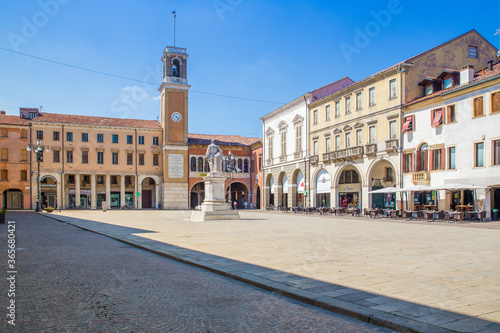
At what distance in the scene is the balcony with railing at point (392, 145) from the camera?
106 feet

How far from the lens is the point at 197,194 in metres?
63.2

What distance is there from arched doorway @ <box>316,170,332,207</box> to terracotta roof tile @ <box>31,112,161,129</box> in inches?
1137

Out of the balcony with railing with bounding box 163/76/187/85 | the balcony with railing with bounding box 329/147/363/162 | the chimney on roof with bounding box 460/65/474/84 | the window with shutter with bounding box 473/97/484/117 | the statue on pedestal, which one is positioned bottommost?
the statue on pedestal

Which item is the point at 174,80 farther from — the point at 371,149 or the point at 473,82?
the point at 473,82

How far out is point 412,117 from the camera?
102ft

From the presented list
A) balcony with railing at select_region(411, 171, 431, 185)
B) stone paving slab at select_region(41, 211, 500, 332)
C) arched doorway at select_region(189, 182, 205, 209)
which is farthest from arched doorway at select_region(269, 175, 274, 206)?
stone paving slab at select_region(41, 211, 500, 332)

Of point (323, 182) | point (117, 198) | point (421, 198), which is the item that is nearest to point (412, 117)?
point (421, 198)

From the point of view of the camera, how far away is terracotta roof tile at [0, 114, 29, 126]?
54.9 m

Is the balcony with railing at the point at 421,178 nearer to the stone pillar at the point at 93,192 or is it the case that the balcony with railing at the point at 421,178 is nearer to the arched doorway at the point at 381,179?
the arched doorway at the point at 381,179

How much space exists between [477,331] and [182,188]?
188ft

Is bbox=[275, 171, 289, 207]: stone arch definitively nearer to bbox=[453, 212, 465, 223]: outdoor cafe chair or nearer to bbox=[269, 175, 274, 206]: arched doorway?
bbox=[269, 175, 274, 206]: arched doorway

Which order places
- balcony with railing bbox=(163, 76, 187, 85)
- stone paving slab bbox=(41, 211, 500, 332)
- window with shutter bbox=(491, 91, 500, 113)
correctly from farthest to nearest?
balcony with railing bbox=(163, 76, 187, 85) → window with shutter bbox=(491, 91, 500, 113) → stone paving slab bbox=(41, 211, 500, 332)

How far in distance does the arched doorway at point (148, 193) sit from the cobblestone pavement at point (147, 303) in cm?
5550

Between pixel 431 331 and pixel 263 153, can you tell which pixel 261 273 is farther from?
pixel 263 153
